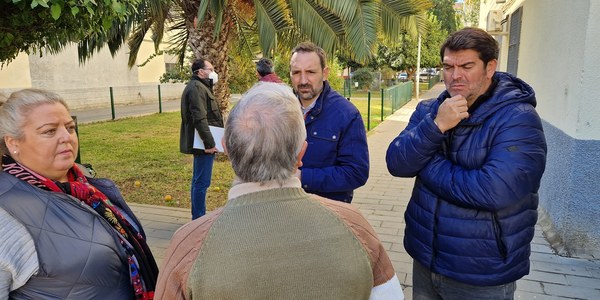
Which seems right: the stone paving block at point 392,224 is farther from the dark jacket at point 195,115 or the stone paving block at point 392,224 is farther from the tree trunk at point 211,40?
the tree trunk at point 211,40

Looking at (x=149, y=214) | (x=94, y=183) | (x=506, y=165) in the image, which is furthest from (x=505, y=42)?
(x=94, y=183)

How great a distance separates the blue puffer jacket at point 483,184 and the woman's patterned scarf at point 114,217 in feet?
4.32

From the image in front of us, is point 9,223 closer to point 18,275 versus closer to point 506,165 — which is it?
point 18,275

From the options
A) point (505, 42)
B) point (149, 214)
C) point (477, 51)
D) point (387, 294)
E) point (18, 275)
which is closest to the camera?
point (387, 294)

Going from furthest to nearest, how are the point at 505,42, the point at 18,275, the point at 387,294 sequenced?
the point at 505,42 → the point at 18,275 → the point at 387,294

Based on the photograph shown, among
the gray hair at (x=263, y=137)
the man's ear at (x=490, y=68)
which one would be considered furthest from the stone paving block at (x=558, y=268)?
the gray hair at (x=263, y=137)

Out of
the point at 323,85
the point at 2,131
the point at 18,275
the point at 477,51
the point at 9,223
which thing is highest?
the point at 477,51

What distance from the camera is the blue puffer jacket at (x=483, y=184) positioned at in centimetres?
196

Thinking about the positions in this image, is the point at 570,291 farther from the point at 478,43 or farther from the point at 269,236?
the point at 269,236

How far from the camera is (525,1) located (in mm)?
7004

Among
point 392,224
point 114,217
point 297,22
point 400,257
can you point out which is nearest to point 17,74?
point 297,22

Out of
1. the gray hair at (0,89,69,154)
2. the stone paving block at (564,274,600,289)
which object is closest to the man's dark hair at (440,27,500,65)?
the gray hair at (0,89,69,154)

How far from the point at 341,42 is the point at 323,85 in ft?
15.5

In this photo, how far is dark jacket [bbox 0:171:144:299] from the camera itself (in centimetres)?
168
